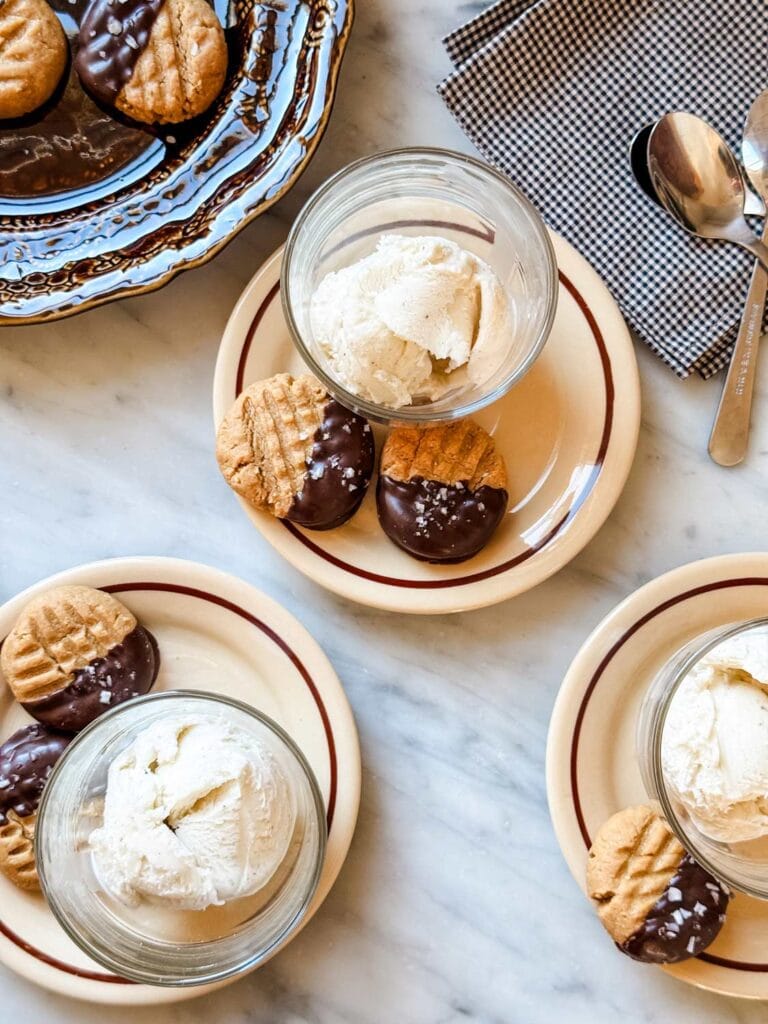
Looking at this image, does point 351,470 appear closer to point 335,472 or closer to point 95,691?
point 335,472

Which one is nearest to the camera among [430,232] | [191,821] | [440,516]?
[191,821]

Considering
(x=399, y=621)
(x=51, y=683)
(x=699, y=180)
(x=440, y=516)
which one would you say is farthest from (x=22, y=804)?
(x=699, y=180)

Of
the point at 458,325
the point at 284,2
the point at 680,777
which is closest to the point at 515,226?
the point at 458,325

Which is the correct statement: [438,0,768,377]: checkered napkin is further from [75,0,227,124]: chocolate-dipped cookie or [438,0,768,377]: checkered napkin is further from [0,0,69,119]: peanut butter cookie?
[0,0,69,119]: peanut butter cookie

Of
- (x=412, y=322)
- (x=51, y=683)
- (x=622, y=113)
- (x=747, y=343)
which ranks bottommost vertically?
(x=51, y=683)

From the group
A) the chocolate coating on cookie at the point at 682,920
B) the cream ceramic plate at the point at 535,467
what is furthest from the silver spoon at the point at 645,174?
the chocolate coating on cookie at the point at 682,920

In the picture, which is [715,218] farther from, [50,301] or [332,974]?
[332,974]
